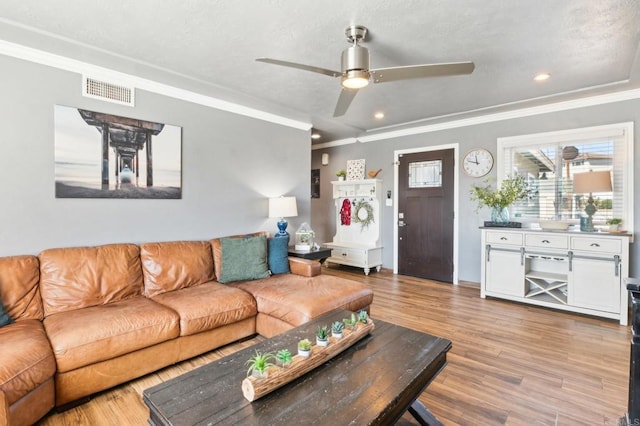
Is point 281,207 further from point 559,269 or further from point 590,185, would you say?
point 559,269

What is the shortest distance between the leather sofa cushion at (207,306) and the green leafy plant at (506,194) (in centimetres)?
332

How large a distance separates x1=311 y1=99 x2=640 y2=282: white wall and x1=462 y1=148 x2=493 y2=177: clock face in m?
0.07

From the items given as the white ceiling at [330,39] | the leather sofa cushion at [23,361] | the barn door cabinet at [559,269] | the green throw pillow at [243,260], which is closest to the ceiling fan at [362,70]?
the white ceiling at [330,39]

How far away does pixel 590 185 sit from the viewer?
3410mm

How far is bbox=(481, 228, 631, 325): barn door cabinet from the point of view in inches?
130

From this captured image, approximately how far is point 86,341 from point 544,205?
16.4 ft

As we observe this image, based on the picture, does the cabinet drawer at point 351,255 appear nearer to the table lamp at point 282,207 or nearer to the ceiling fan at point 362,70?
the table lamp at point 282,207

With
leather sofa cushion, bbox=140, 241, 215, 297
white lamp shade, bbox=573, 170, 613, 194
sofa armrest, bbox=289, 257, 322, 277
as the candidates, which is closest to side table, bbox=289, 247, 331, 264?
sofa armrest, bbox=289, 257, 322, 277

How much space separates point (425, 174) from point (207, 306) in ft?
13.1

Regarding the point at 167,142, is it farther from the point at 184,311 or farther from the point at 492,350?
the point at 492,350

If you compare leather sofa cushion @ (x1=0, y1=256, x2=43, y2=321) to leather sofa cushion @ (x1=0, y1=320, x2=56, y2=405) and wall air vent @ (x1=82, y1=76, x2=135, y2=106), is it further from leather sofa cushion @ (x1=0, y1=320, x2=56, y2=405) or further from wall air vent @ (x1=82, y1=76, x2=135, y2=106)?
wall air vent @ (x1=82, y1=76, x2=135, y2=106)

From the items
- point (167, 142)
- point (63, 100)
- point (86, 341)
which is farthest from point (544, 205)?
point (63, 100)

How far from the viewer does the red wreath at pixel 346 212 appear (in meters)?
6.05

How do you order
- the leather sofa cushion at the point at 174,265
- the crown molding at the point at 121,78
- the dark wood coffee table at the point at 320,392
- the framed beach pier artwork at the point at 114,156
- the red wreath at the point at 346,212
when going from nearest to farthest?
the dark wood coffee table at the point at 320,392, the crown molding at the point at 121,78, the framed beach pier artwork at the point at 114,156, the leather sofa cushion at the point at 174,265, the red wreath at the point at 346,212
